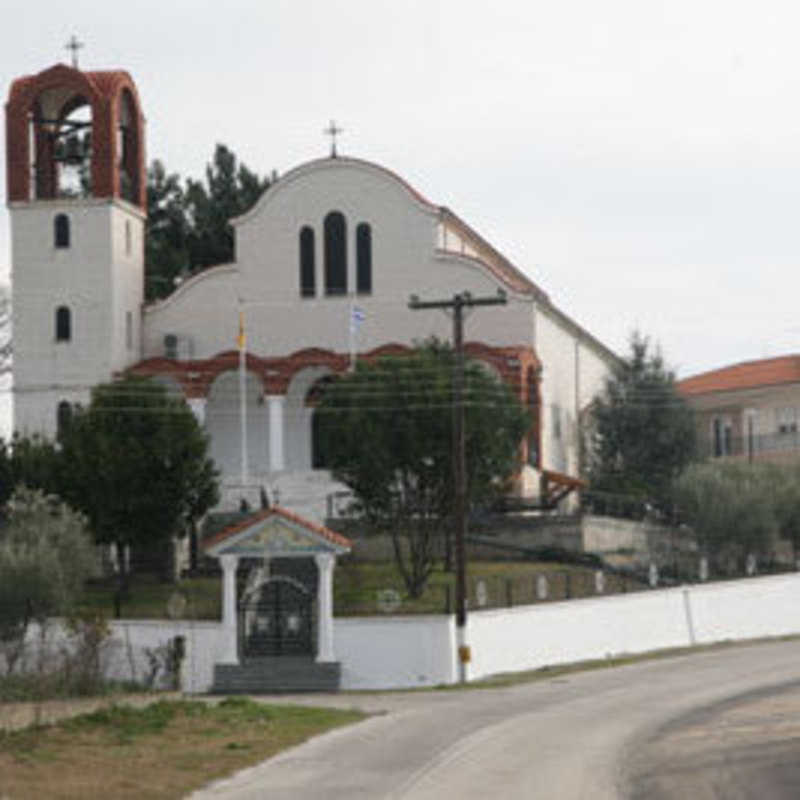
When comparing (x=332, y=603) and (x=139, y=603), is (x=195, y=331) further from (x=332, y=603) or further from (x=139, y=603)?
(x=332, y=603)

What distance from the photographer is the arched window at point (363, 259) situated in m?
71.4

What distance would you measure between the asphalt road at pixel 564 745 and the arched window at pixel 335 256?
1046 inches

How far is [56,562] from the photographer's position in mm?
49969

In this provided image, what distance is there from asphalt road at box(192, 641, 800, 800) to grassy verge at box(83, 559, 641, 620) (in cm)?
467

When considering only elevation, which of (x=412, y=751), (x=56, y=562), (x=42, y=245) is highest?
Answer: (x=42, y=245)

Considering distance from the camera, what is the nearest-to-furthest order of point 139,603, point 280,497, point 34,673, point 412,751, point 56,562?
point 412,751
point 34,673
point 56,562
point 139,603
point 280,497

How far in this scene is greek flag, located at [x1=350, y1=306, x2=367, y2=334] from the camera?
6675 centimetres

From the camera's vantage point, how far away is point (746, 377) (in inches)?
3629

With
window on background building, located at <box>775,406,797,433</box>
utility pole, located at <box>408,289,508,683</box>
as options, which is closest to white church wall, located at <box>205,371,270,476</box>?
utility pole, located at <box>408,289,508,683</box>

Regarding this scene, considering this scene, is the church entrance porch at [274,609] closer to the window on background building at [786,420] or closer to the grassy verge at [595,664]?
the grassy verge at [595,664]

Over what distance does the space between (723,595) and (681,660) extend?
848 cm

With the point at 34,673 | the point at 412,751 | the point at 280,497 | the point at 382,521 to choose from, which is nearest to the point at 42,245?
the point at 280,497

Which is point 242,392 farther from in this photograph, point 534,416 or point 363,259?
point 534,416

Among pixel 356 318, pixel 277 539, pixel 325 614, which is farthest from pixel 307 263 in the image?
pixel 325 614
